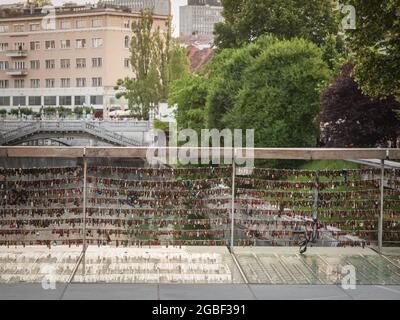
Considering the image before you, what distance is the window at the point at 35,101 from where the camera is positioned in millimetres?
77688

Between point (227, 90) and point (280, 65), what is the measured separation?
335cm

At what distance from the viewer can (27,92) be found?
256 feet

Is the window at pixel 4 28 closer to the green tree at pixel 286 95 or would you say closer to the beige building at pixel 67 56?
the beige building at pixel 67 56

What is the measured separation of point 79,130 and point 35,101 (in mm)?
25961

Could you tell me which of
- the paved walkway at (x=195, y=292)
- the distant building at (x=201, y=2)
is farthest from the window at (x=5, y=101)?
the paved walkway at (x=195, y=292)

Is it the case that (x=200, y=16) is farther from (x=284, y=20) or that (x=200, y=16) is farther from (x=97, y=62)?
(x=284, y=20)

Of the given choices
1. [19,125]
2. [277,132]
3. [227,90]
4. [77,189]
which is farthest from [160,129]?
[77,189]

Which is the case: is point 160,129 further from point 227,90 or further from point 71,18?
point 71,18

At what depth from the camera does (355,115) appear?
2377 cm

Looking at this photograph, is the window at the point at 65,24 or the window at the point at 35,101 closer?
the window at the point at 65,24

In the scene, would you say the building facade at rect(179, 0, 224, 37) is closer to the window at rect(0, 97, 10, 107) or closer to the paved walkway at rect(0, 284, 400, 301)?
the window at rect(0, 97, 10, 107)

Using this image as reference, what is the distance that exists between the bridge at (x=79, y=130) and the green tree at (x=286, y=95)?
22.2 m

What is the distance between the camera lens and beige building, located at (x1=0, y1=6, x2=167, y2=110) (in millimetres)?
75625

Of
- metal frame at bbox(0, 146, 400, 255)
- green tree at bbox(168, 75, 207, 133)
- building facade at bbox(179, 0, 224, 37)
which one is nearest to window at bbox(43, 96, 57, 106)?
building facade at bbox(179, 0, 224, 37)
